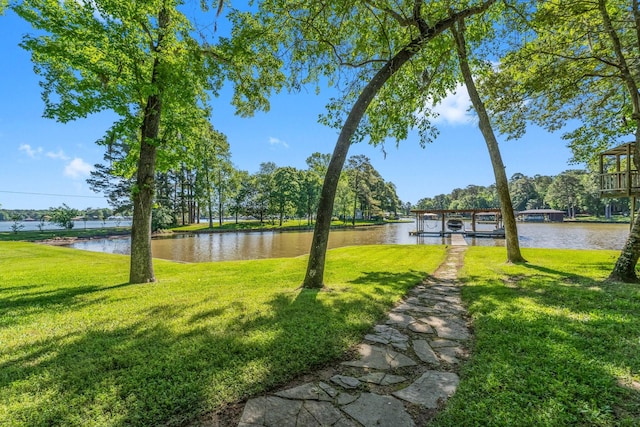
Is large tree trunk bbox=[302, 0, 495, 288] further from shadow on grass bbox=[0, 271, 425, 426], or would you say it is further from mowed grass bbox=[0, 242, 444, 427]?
shadow on grass bbox=[0, 271, 425, 426]

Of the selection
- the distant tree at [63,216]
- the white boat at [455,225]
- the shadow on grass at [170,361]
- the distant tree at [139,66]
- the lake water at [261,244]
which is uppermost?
the distant tree at [139,66]

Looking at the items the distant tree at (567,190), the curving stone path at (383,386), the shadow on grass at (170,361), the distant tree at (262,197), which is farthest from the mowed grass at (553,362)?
the distant tree at (567,190)

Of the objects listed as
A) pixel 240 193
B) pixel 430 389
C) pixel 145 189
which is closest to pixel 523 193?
pixel 240 193

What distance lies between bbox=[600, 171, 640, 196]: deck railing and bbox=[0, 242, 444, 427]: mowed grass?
30.2 ft

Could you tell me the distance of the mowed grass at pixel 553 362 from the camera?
179cm

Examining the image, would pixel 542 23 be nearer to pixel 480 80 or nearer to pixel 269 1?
pixel 480 80

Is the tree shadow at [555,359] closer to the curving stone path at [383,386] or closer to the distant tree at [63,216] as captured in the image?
the curving stone path at [383,386]

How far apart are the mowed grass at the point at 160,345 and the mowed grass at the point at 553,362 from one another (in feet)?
3.95

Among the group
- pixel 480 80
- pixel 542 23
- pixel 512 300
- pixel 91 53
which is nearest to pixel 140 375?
pixel 512 300

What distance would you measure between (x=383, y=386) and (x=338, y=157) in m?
3.81

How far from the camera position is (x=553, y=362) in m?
2.37

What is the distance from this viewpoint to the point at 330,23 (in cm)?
601

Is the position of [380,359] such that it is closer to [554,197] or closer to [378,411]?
[378,411]

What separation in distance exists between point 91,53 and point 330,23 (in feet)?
14.8
